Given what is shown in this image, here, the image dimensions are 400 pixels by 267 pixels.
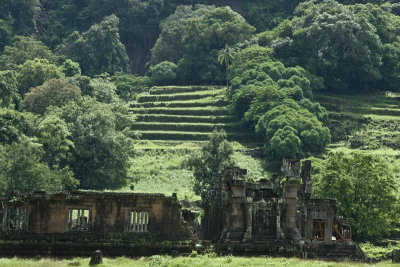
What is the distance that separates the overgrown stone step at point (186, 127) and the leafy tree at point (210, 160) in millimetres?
26919

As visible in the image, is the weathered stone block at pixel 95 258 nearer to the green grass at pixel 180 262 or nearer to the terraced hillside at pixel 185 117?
the green grass at pixel 180 262

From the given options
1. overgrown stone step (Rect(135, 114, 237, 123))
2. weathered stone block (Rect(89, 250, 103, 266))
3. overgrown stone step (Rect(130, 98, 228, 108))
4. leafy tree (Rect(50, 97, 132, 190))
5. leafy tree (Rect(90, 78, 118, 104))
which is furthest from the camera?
overgrown stone step (Rect(130, 98, 228, 108))

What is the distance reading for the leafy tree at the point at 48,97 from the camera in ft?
397

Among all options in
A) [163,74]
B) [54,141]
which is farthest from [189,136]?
[54,141]

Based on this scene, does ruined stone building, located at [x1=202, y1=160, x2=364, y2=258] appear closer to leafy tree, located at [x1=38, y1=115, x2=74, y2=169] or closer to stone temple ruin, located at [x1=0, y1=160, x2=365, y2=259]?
stone temple ruin, located at [x1=0, y1=160, x2=365, y2=259]

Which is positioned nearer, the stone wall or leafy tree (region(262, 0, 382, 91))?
the stone wall

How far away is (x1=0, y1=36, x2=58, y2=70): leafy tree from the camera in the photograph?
150250 millimetres

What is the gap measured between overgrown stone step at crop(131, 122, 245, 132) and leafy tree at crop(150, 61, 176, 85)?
81.2 ft

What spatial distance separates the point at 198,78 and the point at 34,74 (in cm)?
3015

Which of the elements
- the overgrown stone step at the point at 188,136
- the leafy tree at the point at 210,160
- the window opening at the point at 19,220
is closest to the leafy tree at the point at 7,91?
the overgrown stone step at the point at 188,136

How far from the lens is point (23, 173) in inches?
3346

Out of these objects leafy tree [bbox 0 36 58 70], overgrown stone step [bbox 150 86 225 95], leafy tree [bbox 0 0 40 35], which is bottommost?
overgrown stone step [bbox 150 86 225 95]

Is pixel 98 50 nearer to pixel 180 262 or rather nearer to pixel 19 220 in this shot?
pixel 19 220

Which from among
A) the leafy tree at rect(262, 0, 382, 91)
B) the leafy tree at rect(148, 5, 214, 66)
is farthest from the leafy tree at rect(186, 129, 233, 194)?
the leafy tree at rect(148, 5, 214, 66)
